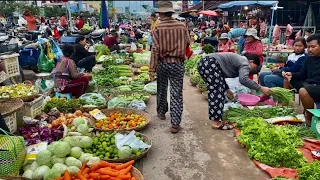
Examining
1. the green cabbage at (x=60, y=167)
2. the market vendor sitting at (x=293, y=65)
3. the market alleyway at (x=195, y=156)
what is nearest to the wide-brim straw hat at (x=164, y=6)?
the market alleyway at (x=195, y=156)

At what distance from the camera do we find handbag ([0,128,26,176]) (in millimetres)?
2635

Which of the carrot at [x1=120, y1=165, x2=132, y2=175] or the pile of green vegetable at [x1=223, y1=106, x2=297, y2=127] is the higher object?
the pile of green vegetable at [x1=223, y1=106, x2=297, y2=127]

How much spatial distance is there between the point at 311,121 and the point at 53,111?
11.6 feet

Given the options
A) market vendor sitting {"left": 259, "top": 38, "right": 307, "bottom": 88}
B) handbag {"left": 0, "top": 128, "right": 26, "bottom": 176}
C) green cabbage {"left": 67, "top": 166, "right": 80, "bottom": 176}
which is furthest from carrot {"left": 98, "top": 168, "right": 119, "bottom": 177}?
market vendor sitting {"left": 259, "top": 38, "right": 307, "bottom": 88}

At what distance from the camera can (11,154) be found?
2678 millimetres

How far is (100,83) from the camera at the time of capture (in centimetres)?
671

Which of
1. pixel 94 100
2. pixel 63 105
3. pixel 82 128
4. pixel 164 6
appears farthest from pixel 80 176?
pixel 94 100

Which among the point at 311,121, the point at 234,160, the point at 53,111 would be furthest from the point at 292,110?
the point at 53,111

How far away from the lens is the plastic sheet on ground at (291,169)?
2.96m

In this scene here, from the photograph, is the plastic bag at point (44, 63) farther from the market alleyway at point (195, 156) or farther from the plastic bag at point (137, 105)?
the market alleyway at point (195, 156)

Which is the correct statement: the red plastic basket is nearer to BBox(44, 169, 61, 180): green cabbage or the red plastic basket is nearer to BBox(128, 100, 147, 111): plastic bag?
BBox(128, 100, 147, 111): plastic bag

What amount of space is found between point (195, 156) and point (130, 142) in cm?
76

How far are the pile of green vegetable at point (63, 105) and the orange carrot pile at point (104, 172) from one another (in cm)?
207

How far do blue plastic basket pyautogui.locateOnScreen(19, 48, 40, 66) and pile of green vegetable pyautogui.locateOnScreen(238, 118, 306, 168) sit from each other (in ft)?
19.5
